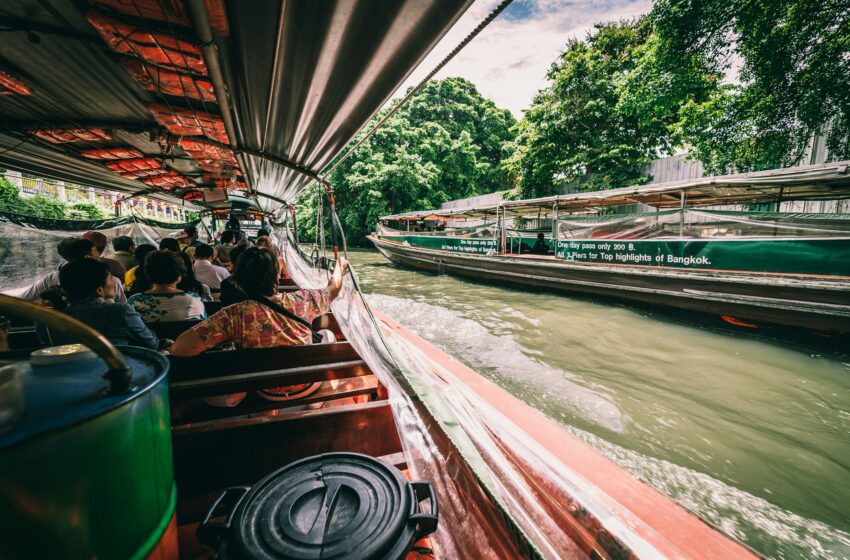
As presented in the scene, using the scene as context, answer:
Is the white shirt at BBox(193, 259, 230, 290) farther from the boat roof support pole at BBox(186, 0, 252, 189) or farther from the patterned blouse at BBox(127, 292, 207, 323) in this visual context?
the boat roof support pole at BBox(186, 0, 252, 189)

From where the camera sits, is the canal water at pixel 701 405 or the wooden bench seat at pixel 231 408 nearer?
the wooden bench seat at pixel 231 408

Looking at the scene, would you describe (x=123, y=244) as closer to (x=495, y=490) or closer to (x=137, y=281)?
(x=137, y=281)

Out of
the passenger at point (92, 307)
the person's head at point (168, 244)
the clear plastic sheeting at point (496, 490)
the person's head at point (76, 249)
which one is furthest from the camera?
the person's head at point (168, 244)

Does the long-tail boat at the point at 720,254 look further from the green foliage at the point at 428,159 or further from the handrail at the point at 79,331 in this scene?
the green foliage at the point at 428,159

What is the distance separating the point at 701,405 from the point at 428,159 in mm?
23403

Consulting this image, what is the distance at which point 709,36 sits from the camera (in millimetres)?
9859

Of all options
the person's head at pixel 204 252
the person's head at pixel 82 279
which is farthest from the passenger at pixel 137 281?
the person's head at pixel 82 279

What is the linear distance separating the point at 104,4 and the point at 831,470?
620 cm

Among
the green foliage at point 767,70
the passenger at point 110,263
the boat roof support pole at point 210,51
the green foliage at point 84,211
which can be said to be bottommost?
the passenger at point 110,263

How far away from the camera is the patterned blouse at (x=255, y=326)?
6.70 feet

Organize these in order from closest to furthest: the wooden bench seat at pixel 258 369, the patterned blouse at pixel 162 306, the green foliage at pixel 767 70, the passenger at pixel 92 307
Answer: the wooden bench seat at pixel 258 369 < the passenger at pixel 92 307 < the patterned blouse at pixel 162 306 < the green foliage at pixel 767 70

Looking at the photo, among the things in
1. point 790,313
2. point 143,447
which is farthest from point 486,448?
point 790,313

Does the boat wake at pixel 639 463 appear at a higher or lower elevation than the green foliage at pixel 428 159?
lower

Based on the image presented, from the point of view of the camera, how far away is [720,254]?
6.55 m
